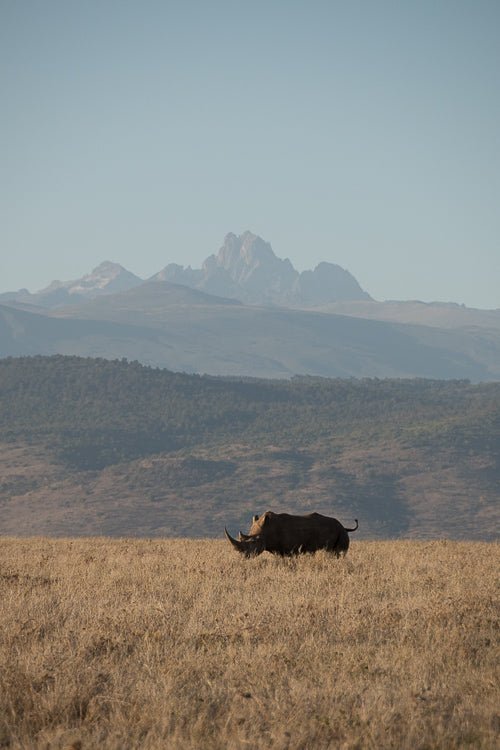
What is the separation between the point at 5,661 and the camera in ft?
34.0

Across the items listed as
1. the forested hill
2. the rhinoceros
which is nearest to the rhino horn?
the rhinoceros

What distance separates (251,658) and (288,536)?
7.06 metres

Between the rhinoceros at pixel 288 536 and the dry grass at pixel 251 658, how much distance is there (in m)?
0.45

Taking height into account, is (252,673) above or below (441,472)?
above

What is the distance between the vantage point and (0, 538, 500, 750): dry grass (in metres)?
8.73

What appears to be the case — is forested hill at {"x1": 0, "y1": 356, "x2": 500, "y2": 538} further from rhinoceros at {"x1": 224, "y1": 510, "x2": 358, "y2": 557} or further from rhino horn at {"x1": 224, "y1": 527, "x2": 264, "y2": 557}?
rhino horn at {"x1": 224, "y1": 527, "x2": 264, "y2": 557}

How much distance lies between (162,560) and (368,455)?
158 meters

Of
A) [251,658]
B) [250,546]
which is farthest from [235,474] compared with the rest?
[251,658]

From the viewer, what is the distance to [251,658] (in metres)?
10.7

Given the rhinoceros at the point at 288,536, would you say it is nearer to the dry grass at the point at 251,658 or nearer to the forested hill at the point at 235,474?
the dry grass at the point at 251,658

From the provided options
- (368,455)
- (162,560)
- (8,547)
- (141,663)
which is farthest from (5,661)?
(368,455)

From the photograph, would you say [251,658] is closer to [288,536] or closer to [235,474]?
[288,536]

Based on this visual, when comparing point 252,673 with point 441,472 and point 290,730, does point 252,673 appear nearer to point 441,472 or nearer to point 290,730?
point 290,730

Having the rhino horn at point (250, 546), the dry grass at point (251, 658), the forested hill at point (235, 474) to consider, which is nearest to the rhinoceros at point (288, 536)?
the rhino horn at point (250, 546)
